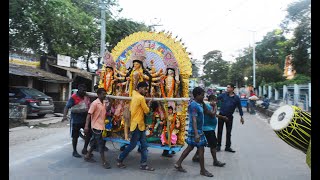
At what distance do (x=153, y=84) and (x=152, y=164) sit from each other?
161cm

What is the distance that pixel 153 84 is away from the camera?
660 centimetres

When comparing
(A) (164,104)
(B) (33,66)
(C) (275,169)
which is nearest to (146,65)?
(A) (164,104)

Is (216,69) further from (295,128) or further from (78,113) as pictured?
(295,128)

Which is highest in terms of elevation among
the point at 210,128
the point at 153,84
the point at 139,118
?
the point at 153,84

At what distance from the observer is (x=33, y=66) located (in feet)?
64.1

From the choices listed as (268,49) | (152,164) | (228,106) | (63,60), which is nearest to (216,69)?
(268,49)

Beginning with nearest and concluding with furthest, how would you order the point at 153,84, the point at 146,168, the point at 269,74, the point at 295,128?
the point at 295,128 < the point at 146,168 < the point at 153,84 < the point at 269,74

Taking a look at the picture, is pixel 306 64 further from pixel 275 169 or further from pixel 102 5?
pixel 275 169

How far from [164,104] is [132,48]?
Answer: 1.51 metres

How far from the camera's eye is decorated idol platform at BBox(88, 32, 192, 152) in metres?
6.23

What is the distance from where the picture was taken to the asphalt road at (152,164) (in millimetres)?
5551

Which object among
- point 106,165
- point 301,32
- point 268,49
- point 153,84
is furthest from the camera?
point 268,49

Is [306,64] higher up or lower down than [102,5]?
lower down

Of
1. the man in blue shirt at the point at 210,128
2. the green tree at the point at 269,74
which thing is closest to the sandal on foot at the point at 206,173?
the man in blue shirt at the point at 210,128
